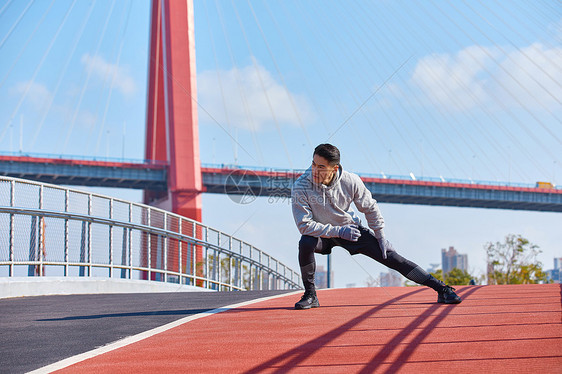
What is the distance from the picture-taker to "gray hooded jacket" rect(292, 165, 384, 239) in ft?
15.2

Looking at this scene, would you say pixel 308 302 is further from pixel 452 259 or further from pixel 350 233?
pixel 452 259

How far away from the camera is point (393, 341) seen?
340 cm

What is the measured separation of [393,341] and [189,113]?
95.6 ft

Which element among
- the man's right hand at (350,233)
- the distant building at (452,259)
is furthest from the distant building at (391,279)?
the distant building at (452,259)

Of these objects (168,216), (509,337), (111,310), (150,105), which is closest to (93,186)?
(150,105)

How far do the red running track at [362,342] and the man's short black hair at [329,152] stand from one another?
105cm

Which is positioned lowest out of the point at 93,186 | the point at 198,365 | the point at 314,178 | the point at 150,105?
the point at 198,365

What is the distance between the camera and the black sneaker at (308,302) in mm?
4988

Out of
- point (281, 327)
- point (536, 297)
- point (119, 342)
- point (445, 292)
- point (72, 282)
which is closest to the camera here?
point (119, 342)

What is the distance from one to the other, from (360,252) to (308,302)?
0.58 metres

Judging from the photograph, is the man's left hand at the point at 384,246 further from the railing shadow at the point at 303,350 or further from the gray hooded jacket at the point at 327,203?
the railing shadow at the point at 303,350

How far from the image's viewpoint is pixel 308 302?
16.5 ft

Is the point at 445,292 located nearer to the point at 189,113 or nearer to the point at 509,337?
the point at 509,337

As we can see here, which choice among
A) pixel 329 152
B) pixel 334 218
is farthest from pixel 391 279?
pixel 329 152
